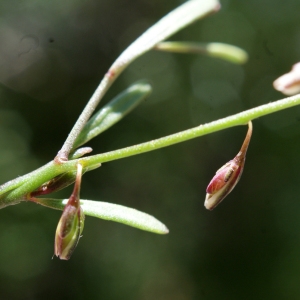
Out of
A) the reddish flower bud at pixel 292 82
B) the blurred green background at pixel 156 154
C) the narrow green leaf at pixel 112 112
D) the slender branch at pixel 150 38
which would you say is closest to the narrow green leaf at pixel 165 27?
the slender branch at pixel 150 38

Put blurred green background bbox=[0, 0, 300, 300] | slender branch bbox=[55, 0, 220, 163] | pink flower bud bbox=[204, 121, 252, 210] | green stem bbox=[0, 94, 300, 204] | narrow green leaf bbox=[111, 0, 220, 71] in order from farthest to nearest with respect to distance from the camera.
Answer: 1. blurred green background bbox=[0, 0, 300, 300]
2. narrow green leaf bbox=[111, 0, 220, 71]
3. slender branch bbox=[55, 0, 220, 163]
4. pink flower bud bbox=[204, 121, 252, 210]
5. green stem bbox=[0, 94, 300, 204]

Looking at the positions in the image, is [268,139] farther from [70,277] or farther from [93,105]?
[93,105]

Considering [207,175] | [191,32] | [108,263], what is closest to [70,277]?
[108,263]

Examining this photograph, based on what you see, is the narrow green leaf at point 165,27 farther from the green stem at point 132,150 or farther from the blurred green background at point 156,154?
the blurred green background at point 156,154

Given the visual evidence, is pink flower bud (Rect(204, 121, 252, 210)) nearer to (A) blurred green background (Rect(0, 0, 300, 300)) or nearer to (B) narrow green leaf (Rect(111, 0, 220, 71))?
(B) narrow green leaf (Rect(111, 0, 220, 71))

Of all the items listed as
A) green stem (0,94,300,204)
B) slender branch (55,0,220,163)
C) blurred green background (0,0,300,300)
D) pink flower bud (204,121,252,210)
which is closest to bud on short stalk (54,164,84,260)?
green stem (0,94,300,204)
